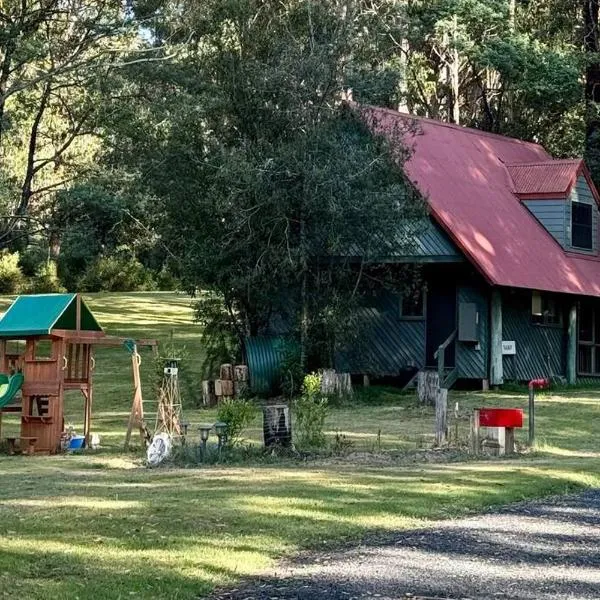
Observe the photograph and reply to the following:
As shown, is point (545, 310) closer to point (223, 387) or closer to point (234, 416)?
point (223, 387)

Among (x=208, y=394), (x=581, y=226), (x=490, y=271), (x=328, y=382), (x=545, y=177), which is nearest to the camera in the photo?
(x=328, y=382)

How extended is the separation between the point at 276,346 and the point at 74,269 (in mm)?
27113

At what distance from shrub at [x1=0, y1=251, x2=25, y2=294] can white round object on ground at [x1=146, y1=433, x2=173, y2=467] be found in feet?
118

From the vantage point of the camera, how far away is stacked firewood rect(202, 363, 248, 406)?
26.0m

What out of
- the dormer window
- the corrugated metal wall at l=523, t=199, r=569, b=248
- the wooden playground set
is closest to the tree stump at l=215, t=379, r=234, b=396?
the wooden playground set

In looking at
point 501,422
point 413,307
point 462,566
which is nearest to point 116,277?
point 413,307

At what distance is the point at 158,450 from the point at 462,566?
738 centimetres

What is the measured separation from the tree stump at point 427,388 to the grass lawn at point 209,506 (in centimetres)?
406

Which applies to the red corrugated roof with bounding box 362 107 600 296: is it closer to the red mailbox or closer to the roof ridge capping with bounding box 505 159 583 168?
the roof ridge capping with bounding box 505 159 583 168

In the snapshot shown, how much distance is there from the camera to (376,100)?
27.4 m

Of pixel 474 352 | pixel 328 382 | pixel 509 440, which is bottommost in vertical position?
pixel 509 440

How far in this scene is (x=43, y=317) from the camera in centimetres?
1908

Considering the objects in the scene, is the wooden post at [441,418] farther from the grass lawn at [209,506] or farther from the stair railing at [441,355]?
the stair railing at [441,355]

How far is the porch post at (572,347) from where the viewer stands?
100 feet
